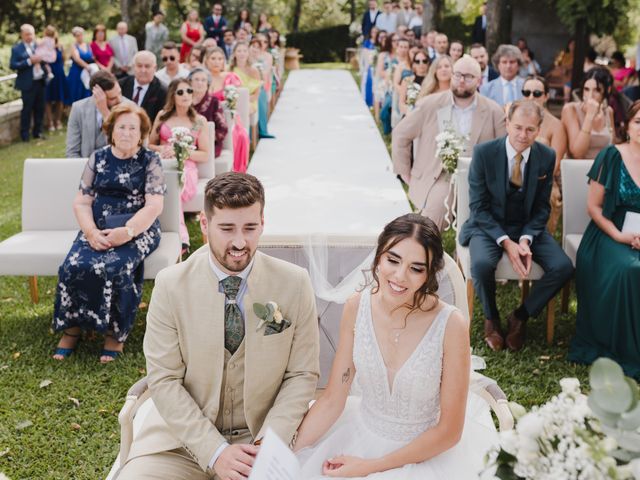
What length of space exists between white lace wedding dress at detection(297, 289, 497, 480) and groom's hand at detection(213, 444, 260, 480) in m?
0.21

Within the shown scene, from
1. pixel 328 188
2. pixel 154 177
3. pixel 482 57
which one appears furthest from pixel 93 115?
pixel 482 57

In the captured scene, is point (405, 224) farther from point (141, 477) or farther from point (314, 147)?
point (314, 147)

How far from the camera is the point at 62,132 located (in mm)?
13969

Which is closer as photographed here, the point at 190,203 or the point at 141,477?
the point at 141,477

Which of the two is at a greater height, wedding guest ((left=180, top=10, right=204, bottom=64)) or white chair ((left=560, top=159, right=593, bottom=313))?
wedding guest ((left=180, top=10, right=204, bottom=64))

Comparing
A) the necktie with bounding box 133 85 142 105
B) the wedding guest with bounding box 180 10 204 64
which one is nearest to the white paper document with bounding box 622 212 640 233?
the necktie with bounding box 133 85 142 105

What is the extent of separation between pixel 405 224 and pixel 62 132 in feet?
40.2

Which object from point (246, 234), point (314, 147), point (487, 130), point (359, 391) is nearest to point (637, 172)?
point (487, 130)

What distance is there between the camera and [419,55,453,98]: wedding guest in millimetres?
7551

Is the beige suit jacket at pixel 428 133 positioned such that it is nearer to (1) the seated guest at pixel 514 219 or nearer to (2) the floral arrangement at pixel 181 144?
(1) the seated guest at pixel 514 219

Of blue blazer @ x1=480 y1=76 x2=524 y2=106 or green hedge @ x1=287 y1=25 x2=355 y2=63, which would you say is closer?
blue blazer @ x1=480 y1=76 x2=524 y2=106

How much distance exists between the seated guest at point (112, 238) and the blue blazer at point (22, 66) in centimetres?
845

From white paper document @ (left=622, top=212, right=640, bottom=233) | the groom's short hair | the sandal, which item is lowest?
the sandal

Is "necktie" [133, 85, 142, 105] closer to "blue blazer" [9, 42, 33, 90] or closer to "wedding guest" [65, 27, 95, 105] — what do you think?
"blue blazer" [9, 42, 33, 90]
